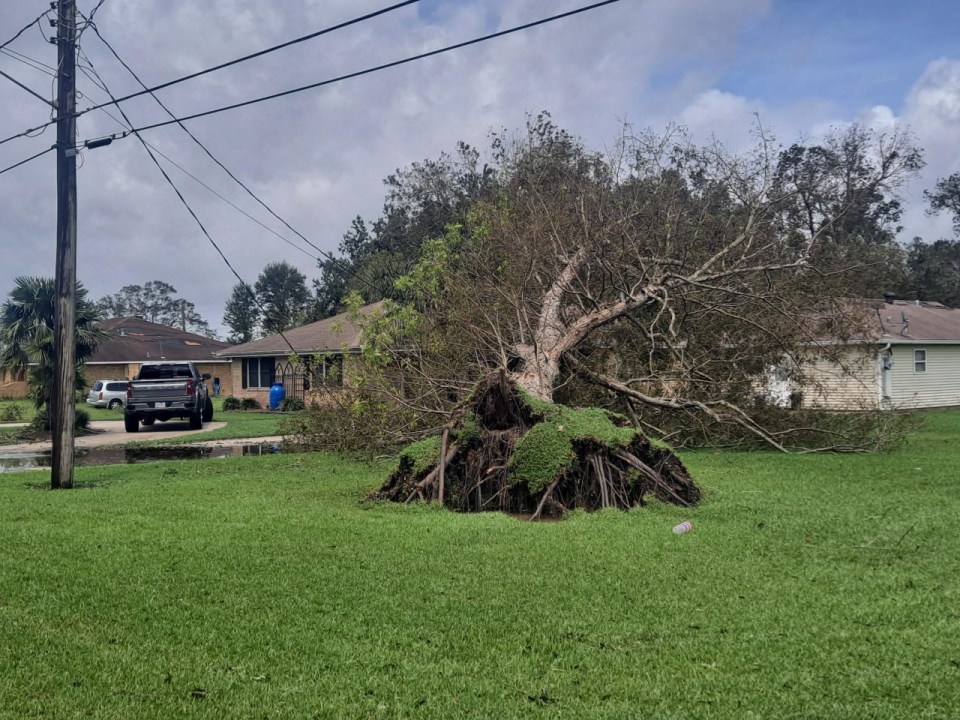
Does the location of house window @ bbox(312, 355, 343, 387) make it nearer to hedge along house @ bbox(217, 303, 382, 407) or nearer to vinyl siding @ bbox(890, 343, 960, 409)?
hedge along house @ bbox(217, 303, 382, 407)

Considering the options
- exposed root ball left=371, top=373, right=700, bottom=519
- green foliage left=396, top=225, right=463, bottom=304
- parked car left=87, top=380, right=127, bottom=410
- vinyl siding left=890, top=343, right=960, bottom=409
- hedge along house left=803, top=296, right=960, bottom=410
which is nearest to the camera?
exposed root ball left=371, top=373, right=700, bottom=519

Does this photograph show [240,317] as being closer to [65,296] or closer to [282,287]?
[282,287]

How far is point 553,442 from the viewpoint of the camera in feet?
29.7

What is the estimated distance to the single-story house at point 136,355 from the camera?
4462cm

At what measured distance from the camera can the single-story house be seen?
44625 millimetres

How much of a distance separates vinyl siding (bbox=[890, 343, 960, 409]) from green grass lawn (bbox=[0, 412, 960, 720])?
783 inches

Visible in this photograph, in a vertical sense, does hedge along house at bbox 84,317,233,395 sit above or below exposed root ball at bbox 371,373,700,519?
above

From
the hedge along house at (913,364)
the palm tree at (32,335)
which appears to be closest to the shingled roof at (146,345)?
the palm tree at (32,335)

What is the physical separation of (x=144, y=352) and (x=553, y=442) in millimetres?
42825

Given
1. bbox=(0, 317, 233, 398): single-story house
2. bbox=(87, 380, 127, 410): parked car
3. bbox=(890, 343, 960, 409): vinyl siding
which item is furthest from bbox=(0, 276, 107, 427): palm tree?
bbox=(890, 343, 960, 409): vinyl siding

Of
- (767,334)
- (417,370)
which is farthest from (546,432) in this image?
(767,334)

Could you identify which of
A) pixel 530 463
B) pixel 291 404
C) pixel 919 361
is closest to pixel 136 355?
pixel 291 404

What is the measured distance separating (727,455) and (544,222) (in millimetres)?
5198

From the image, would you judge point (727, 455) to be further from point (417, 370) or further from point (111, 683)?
point (111, 683)
